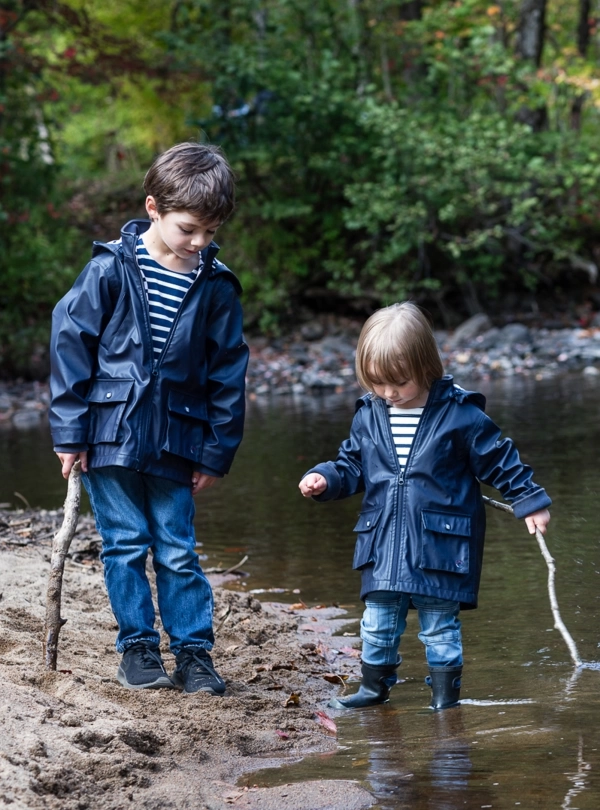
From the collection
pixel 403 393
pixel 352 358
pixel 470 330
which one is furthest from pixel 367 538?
pixel 470 330

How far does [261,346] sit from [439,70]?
5666 mm

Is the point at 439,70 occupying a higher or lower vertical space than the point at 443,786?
higher

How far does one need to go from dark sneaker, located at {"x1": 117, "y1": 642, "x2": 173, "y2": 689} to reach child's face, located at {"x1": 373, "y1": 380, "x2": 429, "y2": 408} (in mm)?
1101

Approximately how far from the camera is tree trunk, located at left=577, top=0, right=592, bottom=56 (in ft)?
74.5

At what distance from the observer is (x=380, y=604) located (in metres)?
3.39

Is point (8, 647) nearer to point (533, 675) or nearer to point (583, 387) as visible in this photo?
point (533, 675)

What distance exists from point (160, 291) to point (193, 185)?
354 millimetres

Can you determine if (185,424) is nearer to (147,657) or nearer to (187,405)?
(187,405)

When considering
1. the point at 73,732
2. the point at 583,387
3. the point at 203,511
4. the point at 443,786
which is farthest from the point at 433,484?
the point at 583,387

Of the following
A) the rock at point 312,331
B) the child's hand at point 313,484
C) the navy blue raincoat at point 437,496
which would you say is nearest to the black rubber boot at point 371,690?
the navy blue raincoat at point 437,496

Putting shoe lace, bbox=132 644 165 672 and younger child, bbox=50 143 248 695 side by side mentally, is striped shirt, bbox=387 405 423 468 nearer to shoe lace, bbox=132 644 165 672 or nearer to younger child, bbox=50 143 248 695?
younger child, bbox=50 143 248 695

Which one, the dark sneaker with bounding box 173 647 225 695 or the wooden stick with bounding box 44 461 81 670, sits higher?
the wooden stick with bounding box 44 461 81 670

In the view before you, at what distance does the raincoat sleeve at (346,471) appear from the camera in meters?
3.42

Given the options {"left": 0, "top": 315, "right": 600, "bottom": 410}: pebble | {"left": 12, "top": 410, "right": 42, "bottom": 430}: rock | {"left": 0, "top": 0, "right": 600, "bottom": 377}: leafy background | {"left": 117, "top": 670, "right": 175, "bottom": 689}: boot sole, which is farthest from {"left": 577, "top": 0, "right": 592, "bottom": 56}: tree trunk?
{"left": 117, "top": 670, "right": 175, "bottom": 689}: boot sole
